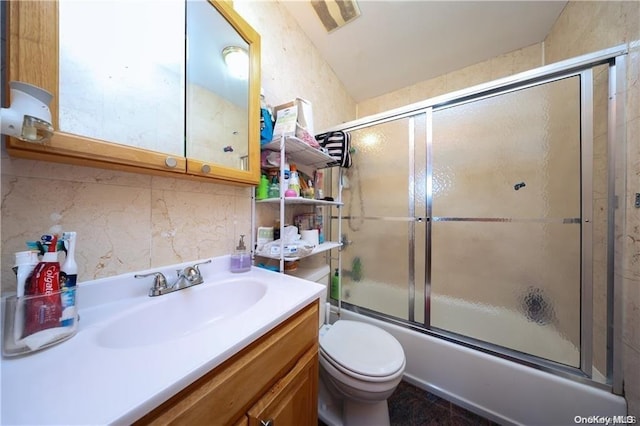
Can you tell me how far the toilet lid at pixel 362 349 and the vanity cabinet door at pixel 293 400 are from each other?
0.21 metres

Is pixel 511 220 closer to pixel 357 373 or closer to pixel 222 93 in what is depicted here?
pixel 357 373

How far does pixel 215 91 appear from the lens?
3.02 feet

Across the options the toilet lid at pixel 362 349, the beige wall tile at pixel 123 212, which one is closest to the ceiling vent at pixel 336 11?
the beige wall tile at pixel 123 212

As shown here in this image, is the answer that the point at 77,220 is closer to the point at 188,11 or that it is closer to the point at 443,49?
the point at 188,11

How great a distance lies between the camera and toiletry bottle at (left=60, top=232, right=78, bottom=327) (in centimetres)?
48

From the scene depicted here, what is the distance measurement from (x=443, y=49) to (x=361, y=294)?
2121mm

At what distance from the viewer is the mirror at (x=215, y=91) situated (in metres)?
0.84

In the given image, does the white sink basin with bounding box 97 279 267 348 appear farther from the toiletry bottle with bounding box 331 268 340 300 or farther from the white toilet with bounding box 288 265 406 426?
the toiletry bottle with bounding box 331 268 340 300

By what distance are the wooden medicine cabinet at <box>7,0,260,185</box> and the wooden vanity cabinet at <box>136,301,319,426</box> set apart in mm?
629

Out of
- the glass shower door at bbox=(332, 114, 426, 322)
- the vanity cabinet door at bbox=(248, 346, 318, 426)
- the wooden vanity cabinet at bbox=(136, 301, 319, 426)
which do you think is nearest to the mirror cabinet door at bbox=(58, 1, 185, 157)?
the wooden vanity cabinet at bbox=(136, 301, 319, 426)

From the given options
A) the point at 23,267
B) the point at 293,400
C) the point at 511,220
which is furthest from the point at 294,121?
the point at 511,220

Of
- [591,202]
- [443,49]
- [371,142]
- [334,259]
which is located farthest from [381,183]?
[443,49]

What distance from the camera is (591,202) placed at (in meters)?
0.97

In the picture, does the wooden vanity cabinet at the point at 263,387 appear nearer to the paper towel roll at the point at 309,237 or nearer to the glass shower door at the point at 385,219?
the paper towel roll at the point at 309,237
